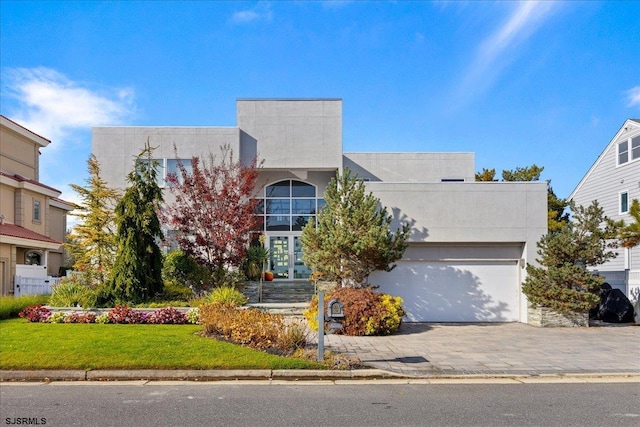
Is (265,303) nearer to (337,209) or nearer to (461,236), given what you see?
(337,209)

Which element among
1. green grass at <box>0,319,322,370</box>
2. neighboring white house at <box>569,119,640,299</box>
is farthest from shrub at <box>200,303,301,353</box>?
neighboring white house at <box>569,119,640,299</box>

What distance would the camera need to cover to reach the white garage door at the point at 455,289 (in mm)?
16531

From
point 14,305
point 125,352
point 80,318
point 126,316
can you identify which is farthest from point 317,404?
point 14,305

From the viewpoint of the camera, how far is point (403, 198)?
16672 mm

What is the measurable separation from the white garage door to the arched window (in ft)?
63.3

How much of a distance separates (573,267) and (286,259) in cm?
1176

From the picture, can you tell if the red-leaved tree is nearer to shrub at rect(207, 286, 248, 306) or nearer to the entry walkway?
shrub at rect(207, 286, 248, 306)

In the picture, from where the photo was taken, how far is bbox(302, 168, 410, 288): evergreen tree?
48.1ft

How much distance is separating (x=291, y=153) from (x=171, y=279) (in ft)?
25.1

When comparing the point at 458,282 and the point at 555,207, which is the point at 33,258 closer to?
the point at 458,282

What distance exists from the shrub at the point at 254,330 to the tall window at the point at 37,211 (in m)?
20.9

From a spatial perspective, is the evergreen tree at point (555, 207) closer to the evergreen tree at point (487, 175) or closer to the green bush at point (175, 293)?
the evergreen tree at point (487, 175)
